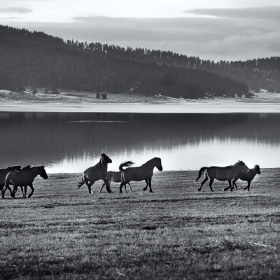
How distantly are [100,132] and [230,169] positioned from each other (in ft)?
186

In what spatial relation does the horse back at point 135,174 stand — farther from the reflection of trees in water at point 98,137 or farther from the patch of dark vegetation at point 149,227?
the reflection of trees in water at point 98,137

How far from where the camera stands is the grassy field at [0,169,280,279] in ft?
30.4

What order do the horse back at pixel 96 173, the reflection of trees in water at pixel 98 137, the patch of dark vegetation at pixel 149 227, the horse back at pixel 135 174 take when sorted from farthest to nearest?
the reflection of trees in water at pixel 98 137 → the horse back at pixel 96 173 → the horse back at pixel 135 174 → the patch of dark vegetation at pixel 149 227

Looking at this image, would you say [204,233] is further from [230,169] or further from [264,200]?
[230,169]

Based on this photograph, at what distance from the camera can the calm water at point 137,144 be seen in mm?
48031

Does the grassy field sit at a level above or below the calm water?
above

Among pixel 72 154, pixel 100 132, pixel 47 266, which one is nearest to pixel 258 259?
pixel 47 266

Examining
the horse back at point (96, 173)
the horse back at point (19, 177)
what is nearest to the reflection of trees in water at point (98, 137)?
the horse back at point (96, 173)

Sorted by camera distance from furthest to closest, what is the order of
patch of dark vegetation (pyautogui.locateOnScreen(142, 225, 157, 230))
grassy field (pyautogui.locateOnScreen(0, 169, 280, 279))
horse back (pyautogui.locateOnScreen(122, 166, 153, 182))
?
horse back (pyautogui.locateOnScreen(122, 166, 153, 182)), patch of dark vegetation (pyautogui.locateOnScreen(142, 225, 157, 230)), grassy field (pyautogui.locateOnScreen(0, 169, 280, 279))

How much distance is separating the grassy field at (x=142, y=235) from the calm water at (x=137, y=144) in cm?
2313

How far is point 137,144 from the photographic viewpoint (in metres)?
63.9

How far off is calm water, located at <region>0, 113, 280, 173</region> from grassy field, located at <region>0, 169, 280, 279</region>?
75.9 ft

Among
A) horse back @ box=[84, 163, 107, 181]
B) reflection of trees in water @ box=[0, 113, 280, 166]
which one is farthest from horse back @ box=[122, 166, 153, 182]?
reflection of trees in water @ box=[0, 113, 280, 166]

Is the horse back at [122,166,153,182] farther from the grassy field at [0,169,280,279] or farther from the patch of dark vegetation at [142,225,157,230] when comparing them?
the patch of dark vegetation at [142,225,157,230]
